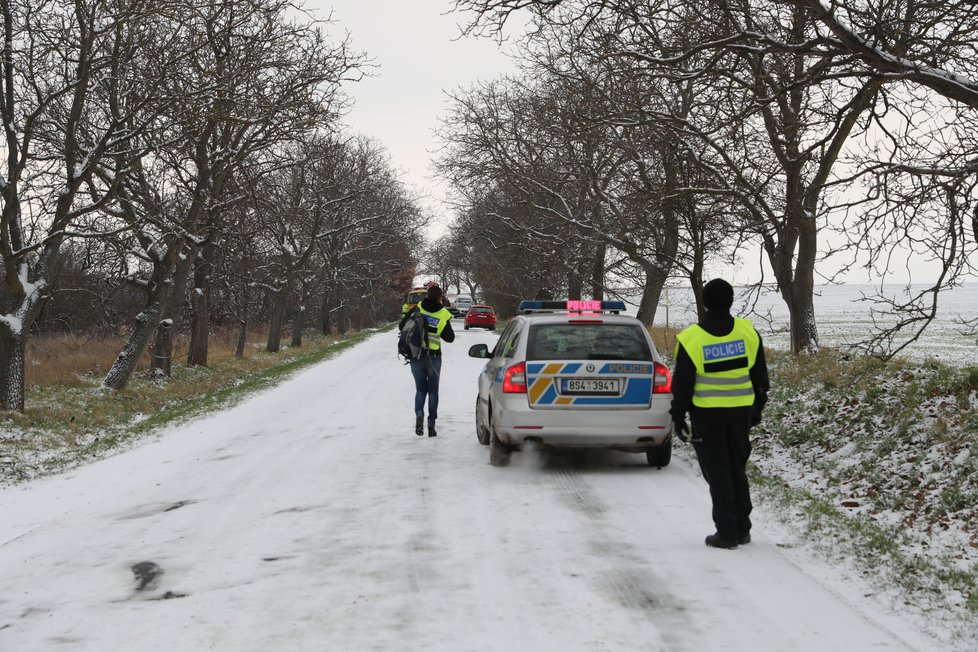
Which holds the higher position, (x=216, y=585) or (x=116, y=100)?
(x=116, y=100)

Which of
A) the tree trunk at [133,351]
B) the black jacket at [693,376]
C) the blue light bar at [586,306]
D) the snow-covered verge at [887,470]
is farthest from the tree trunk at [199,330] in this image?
the black jacket at [693,376]

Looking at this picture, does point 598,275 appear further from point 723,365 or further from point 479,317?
point 723,365

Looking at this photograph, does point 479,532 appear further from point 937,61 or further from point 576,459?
point 937,61

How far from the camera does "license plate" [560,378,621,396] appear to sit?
9.30 m

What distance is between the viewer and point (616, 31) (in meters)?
11.7

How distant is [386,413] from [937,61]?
9.10 meters

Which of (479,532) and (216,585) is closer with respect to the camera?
(216,585)

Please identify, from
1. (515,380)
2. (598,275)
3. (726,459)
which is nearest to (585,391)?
(515,380)

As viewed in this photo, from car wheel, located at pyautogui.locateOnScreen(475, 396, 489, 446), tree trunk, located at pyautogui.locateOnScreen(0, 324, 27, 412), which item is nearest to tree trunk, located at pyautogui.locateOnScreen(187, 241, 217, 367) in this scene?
tree trunk, located at pyautogui.locateOnScreen(0, 324, 27, 412)

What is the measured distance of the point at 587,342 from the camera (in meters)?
9.57

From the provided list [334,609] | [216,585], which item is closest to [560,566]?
[334,609]

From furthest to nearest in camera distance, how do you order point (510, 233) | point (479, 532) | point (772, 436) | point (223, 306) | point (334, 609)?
point (510, 233)
point (223, 306)
point (772, 436)
point (479, 532)
point (334, 609)

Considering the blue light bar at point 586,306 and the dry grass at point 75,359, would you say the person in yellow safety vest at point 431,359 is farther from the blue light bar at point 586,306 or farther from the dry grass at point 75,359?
the dry grass at point 75,359

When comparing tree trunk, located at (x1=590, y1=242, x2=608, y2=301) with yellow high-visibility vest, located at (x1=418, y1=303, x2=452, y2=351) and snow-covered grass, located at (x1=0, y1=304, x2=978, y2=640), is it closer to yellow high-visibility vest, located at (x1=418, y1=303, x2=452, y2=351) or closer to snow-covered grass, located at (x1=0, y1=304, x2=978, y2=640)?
snow-covered grass, located at (x1=0, y1=304, x2=978, y2=640)
